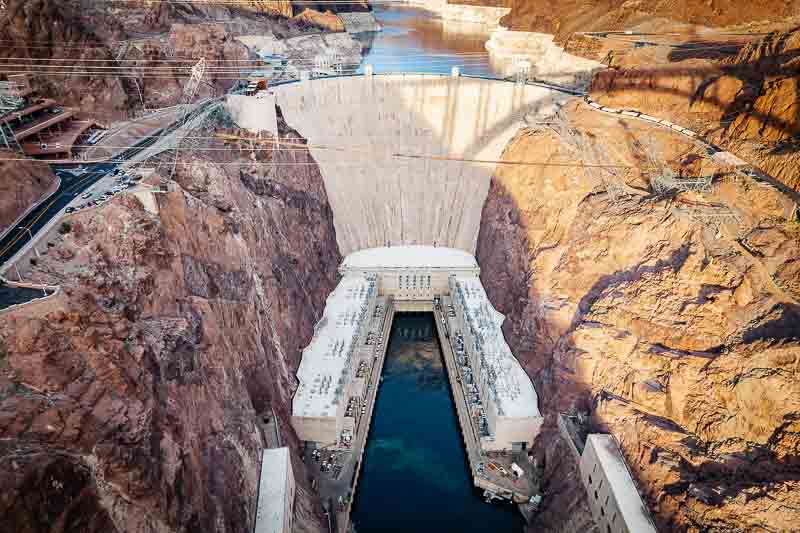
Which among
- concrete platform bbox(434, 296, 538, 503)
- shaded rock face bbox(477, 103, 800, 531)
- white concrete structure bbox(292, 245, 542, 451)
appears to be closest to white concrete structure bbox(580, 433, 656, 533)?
shaded rock face bbox(477, 103, 800, 531)

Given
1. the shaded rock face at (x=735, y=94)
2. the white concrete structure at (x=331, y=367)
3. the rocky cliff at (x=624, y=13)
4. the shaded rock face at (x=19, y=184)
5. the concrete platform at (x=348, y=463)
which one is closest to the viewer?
the shaded rock face at (x=19, y=184)

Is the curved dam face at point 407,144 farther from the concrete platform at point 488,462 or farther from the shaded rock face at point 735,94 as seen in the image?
the concrete platform at point 488,462

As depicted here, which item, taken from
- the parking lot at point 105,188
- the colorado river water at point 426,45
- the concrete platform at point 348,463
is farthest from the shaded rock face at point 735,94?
the colorado river water at point 426,45

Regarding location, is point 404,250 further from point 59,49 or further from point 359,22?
point 359,22

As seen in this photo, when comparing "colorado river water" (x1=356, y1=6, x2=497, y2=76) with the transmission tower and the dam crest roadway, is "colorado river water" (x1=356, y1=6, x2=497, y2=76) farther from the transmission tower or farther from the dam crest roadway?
the transmission tower

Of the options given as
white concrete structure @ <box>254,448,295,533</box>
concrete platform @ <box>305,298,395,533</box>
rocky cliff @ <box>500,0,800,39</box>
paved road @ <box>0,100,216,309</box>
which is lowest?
concrete platform @ <box>305,298,395,533</box>
